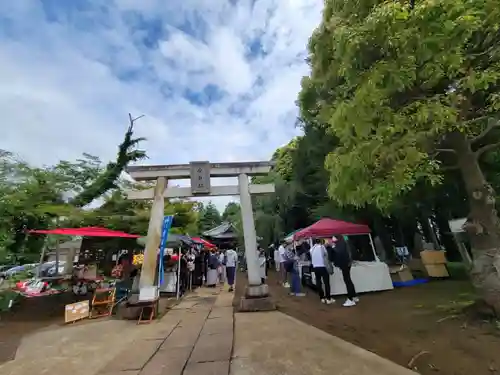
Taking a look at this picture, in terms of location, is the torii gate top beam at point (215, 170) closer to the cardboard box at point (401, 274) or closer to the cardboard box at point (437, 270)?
the cardboard box at point (401, 274)

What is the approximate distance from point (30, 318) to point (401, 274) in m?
10.8

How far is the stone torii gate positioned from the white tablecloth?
2.33 meters

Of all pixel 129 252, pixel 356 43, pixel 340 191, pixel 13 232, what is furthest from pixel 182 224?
pixel 356 43

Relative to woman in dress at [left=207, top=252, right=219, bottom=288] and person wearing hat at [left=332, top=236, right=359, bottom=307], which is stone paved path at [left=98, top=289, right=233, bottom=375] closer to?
person wearing hat at [left=332, top=236, right=359, bottom=307]

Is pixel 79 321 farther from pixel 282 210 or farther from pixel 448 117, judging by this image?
pixel 282 210

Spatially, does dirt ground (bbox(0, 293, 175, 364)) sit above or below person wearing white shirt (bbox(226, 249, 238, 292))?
below

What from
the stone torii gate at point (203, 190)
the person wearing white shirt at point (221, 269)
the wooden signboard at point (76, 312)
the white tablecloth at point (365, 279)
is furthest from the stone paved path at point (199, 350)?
the person wearing white shirt at point (221, 269)

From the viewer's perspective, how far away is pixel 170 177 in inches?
320

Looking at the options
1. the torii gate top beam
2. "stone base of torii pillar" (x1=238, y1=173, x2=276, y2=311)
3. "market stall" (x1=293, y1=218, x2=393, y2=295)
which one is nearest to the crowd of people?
"market stall" (x1=293, y1=218, x2=393, y2=295)

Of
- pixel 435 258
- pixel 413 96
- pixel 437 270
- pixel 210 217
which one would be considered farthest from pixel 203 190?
pixel 210 217

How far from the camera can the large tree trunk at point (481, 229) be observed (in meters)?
4.70

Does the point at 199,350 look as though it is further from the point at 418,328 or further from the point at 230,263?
the point at 230,263

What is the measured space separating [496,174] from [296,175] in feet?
27.4

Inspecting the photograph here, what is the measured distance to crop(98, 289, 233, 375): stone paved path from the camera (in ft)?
11.9
